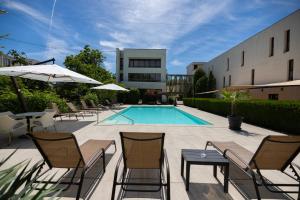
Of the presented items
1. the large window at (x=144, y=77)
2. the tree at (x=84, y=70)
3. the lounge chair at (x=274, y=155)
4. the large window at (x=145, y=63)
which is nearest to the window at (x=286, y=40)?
the lounge chair at (x=274, y=155)

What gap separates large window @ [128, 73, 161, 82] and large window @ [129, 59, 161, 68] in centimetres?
174

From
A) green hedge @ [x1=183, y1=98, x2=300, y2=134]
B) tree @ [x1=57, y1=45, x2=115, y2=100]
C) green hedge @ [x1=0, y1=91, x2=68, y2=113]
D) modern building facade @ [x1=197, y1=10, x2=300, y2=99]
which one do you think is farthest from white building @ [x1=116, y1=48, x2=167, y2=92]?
green hedge @ [x1=0, y1=91, x2=68, y2=113]

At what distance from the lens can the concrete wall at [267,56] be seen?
1614 centimetres

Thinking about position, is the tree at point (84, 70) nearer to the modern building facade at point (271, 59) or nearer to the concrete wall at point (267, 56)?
the concrete wall at point (267, 56)

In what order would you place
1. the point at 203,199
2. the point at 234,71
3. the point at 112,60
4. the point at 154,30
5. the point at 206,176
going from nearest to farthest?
the point at 203,199
the point at 206,176
the point at 154,30
the point at 234,71
the point at 112,60

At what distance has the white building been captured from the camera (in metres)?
38.5

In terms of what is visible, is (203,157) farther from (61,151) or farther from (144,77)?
(144,77)

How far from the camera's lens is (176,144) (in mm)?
6902

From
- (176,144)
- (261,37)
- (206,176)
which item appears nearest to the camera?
(206,176)

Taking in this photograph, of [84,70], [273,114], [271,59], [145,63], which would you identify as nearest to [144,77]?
[145,63]

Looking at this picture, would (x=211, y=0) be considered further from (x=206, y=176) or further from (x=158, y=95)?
(x=158, y=95)

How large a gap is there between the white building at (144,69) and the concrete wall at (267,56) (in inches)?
518

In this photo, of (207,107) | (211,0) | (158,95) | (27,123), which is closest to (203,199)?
(27,123)

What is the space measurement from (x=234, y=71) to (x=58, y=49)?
35.7 m
